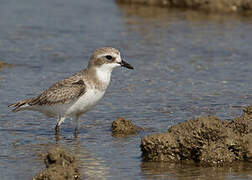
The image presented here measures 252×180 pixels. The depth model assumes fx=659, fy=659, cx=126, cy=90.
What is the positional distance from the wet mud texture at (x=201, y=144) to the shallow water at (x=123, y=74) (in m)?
0.18

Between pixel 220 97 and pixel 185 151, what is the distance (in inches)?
154

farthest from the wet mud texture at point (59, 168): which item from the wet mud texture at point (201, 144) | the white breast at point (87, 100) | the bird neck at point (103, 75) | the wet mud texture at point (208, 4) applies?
the wet mud texture at point (208, 4)

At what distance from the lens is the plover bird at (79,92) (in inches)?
415

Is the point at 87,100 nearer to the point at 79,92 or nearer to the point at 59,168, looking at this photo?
the point at 79,92

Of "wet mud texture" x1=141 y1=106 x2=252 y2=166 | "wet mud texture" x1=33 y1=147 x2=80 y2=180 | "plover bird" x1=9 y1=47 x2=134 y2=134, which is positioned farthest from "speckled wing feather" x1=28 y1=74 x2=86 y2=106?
"wet mud texture" x1=33 y1=147 x2=80 y2=180

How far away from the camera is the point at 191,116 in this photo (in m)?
11.6

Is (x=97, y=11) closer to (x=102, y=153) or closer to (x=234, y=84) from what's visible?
(x=234, y=84)

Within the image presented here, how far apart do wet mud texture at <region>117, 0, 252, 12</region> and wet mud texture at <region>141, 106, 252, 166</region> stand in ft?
41.1

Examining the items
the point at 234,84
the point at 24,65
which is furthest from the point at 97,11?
the point at 234,84

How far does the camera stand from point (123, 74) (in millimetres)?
14656

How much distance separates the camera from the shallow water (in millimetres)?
9292

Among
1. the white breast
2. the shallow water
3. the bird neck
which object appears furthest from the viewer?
the bird neck

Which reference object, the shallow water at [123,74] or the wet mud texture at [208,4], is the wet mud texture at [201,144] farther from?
the wet mud texture at [208,4]

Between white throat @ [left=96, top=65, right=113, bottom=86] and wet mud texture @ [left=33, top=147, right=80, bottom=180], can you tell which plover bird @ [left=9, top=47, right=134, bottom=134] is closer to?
white throat @ [left=96, top=65, right=113, bottom=86]
